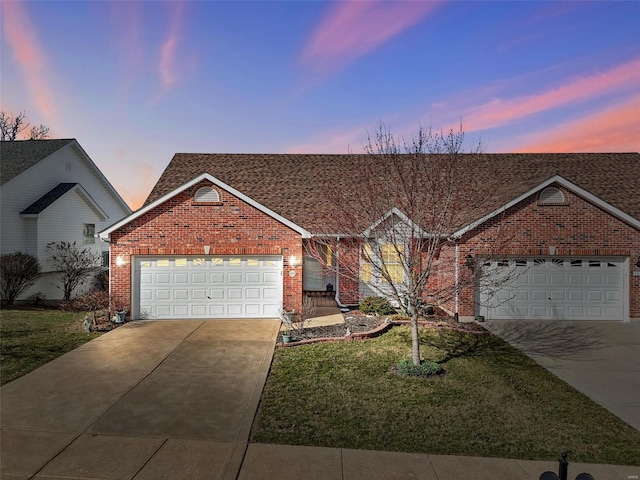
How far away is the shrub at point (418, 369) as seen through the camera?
7.56 m

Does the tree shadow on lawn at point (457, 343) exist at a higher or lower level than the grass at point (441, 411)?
higher

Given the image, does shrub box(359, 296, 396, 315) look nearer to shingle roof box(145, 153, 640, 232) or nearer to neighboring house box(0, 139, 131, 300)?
shingle roof box(145, 153, 640, 232)

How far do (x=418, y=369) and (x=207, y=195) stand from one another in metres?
8.92

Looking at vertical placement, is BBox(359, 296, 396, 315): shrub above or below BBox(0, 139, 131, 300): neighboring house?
below

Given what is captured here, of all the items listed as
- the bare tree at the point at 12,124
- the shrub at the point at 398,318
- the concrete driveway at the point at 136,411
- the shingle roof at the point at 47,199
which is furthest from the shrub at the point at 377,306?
the bare tree at the point at 12,124

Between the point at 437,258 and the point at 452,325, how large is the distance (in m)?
3.01

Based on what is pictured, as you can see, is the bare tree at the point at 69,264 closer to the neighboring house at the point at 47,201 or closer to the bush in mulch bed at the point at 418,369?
the neighboring house at the point at 47,201

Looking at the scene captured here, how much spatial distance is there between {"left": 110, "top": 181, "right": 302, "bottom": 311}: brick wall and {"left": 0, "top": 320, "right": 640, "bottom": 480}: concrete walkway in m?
4.24

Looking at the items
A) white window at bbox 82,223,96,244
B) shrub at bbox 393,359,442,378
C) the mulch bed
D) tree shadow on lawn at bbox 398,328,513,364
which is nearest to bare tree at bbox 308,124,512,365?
shrub at bbox 393,359,442,378

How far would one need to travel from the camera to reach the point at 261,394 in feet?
22.0

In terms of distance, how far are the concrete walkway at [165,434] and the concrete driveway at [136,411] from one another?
2cm

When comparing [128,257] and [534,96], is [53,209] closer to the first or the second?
[128,257]

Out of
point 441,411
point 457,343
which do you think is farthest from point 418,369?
point 457,343

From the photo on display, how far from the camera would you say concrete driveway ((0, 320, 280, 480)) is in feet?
15.1
